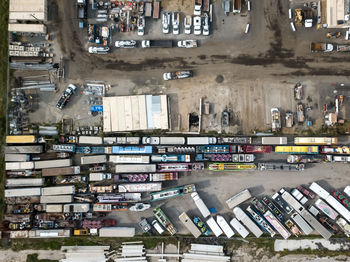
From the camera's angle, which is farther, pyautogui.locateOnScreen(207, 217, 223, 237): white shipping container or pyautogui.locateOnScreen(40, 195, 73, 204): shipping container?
pyautogui.locateOnScreen(207, 217, 223, 237): white shipping container

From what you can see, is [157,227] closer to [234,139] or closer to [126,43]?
[234,139]

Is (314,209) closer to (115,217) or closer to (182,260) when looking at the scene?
(182,260)

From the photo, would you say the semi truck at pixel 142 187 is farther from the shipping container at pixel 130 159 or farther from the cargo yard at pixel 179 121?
the shipping container at pixel 130 159

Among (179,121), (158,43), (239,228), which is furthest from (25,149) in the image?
(239,228)

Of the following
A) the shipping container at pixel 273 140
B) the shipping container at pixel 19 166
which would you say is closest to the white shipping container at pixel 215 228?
the shipping container at pixel 273 140

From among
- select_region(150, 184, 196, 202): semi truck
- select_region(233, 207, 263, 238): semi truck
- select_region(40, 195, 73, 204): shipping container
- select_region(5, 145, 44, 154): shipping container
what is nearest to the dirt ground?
select_region(5, 145, 44, 154): shipping container

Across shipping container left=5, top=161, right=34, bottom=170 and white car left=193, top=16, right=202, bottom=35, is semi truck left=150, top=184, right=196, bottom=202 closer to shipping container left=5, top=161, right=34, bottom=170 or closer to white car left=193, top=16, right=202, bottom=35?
shipping container left=5, top=161, right=34, bottom=170
